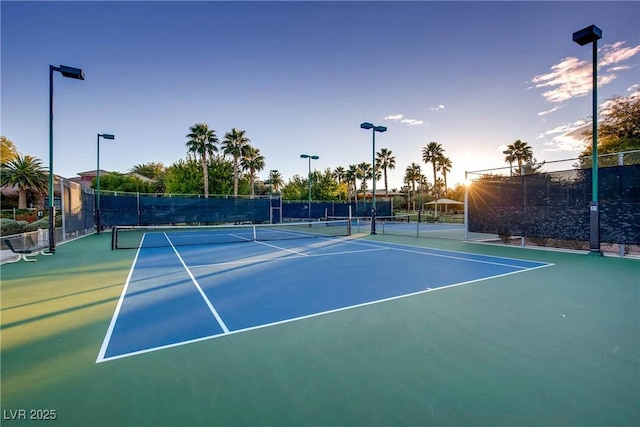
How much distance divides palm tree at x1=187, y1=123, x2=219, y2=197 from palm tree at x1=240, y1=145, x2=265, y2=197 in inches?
159

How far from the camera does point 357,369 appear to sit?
2791 millimetres

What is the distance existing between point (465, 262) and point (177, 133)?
106ft

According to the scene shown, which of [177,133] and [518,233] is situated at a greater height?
[177,133]

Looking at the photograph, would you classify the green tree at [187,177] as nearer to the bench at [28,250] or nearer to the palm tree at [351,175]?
the bench at [28,250]

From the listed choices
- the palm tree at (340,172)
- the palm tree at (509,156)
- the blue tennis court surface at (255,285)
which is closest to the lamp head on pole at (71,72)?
the blue tennis court surface at (255,285)

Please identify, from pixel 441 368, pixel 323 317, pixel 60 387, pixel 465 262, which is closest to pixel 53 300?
pixel 60 387

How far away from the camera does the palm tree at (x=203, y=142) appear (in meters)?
31.5

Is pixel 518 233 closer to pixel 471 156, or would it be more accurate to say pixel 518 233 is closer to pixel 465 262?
pixel 465 262

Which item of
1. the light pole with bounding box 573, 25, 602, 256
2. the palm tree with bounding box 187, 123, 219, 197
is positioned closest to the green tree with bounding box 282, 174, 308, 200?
the palm tree with bounding box 187, 123, 219, 197

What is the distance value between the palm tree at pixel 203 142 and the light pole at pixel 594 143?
30.6 metres

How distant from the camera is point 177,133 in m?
32.0

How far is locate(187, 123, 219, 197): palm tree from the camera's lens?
103 ft

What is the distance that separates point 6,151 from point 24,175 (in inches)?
188

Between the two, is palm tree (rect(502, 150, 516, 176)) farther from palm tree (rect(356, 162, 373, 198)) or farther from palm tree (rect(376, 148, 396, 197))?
palm tree (rect(356, 162, 373, 198))
